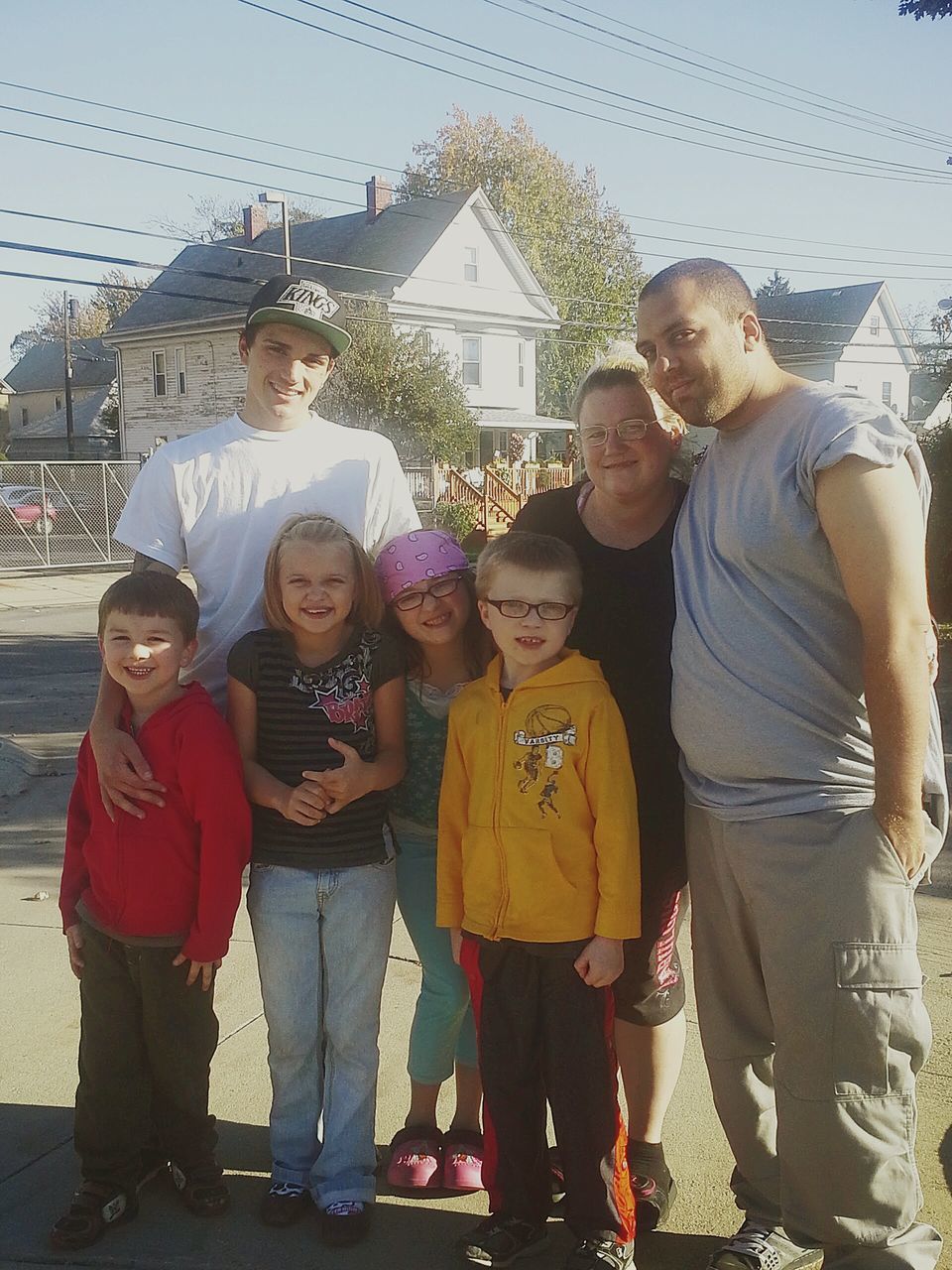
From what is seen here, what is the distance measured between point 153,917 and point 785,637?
163 centimetres

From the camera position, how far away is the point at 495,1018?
8.55 ft

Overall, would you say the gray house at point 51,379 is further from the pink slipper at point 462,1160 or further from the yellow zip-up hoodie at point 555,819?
the yellow zip-up hoodie at point 555,819

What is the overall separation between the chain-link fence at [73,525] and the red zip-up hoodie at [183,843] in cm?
2094

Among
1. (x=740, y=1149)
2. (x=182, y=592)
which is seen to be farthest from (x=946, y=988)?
(x=182, y=592)

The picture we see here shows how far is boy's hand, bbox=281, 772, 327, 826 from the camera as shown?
105 inches

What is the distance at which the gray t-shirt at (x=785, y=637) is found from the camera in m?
2.23

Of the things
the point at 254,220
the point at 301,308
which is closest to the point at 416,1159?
the point at 301,308

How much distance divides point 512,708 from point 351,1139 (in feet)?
3.82

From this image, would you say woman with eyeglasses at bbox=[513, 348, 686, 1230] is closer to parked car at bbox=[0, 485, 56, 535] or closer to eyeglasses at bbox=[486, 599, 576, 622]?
eyeglasses at bbox=[486, 599, 576, 622]

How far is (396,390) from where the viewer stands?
29516 mm

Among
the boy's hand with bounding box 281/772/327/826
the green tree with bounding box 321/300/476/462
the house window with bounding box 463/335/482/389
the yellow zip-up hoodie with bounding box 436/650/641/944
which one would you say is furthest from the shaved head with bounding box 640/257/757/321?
the house window with bounding box 463/335/482/389

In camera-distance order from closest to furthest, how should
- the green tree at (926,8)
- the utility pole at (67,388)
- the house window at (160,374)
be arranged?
the green tree at (926,8) < the house window at (160,374) < the utility pole at (67,388)

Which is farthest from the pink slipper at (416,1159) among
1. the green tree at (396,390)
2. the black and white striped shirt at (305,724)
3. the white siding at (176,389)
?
the white siding at (176,389)

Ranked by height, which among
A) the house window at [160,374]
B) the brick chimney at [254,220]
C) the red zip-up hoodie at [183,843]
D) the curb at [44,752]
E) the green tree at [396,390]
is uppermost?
the brick chimney at [254,220]
